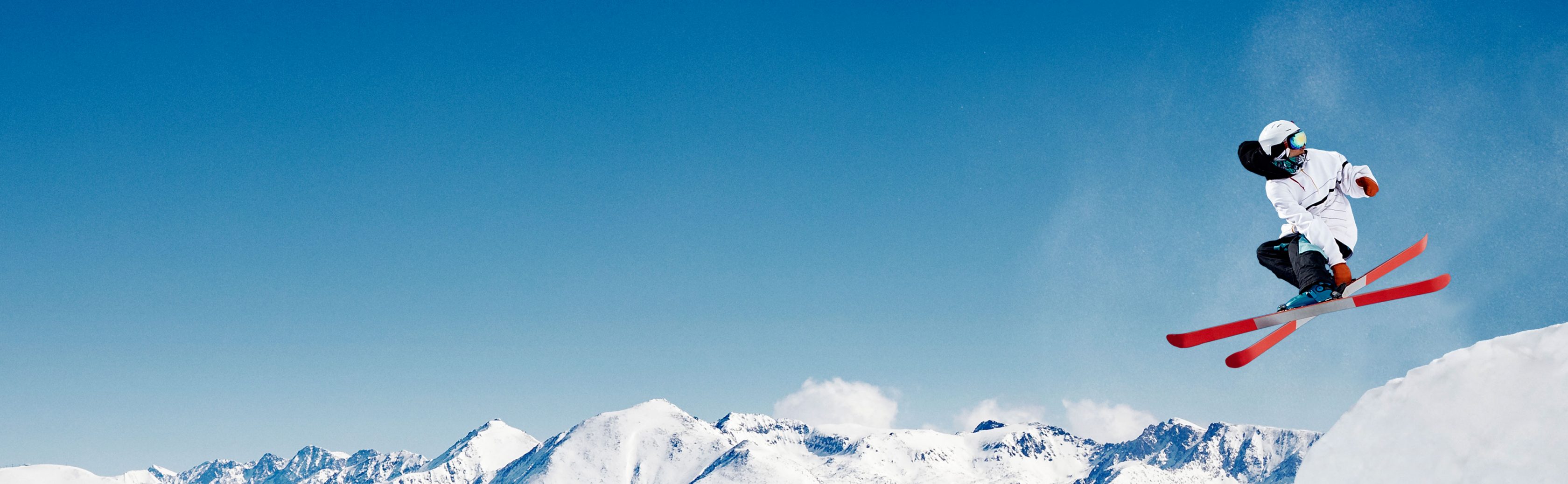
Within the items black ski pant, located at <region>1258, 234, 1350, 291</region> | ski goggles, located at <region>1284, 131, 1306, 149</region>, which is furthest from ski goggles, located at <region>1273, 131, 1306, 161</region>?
black ski pant, located at <region>1258, 234, 1350, 291</region>

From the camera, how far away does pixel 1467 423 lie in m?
6.93

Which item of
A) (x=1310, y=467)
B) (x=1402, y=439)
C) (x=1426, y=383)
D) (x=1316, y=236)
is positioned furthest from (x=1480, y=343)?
(x=1316, y=236)

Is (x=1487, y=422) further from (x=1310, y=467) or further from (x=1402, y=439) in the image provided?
(x=1310, y=467)

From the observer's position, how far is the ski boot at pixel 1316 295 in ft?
33.5

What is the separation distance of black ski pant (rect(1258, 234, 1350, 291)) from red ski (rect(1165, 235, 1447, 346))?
27 cm

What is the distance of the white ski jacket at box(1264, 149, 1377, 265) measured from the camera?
34.6ft

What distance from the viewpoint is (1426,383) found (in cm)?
742

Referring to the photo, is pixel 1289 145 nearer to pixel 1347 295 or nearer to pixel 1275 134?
pixel 1275 134

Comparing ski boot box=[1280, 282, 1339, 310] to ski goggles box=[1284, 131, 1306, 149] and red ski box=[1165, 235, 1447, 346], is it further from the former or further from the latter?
ski goggles box=[1284, 131, 1306, 149]

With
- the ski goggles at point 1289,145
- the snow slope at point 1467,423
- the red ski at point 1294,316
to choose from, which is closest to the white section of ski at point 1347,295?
the red ski at point 1294,316

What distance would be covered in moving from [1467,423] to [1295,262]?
3.74 metres

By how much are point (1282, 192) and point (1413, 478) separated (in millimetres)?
4382

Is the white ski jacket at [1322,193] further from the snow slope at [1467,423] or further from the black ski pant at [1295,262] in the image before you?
the snow slope at [1467,423]

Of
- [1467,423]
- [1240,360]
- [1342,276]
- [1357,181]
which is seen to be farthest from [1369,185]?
[1467,423]
